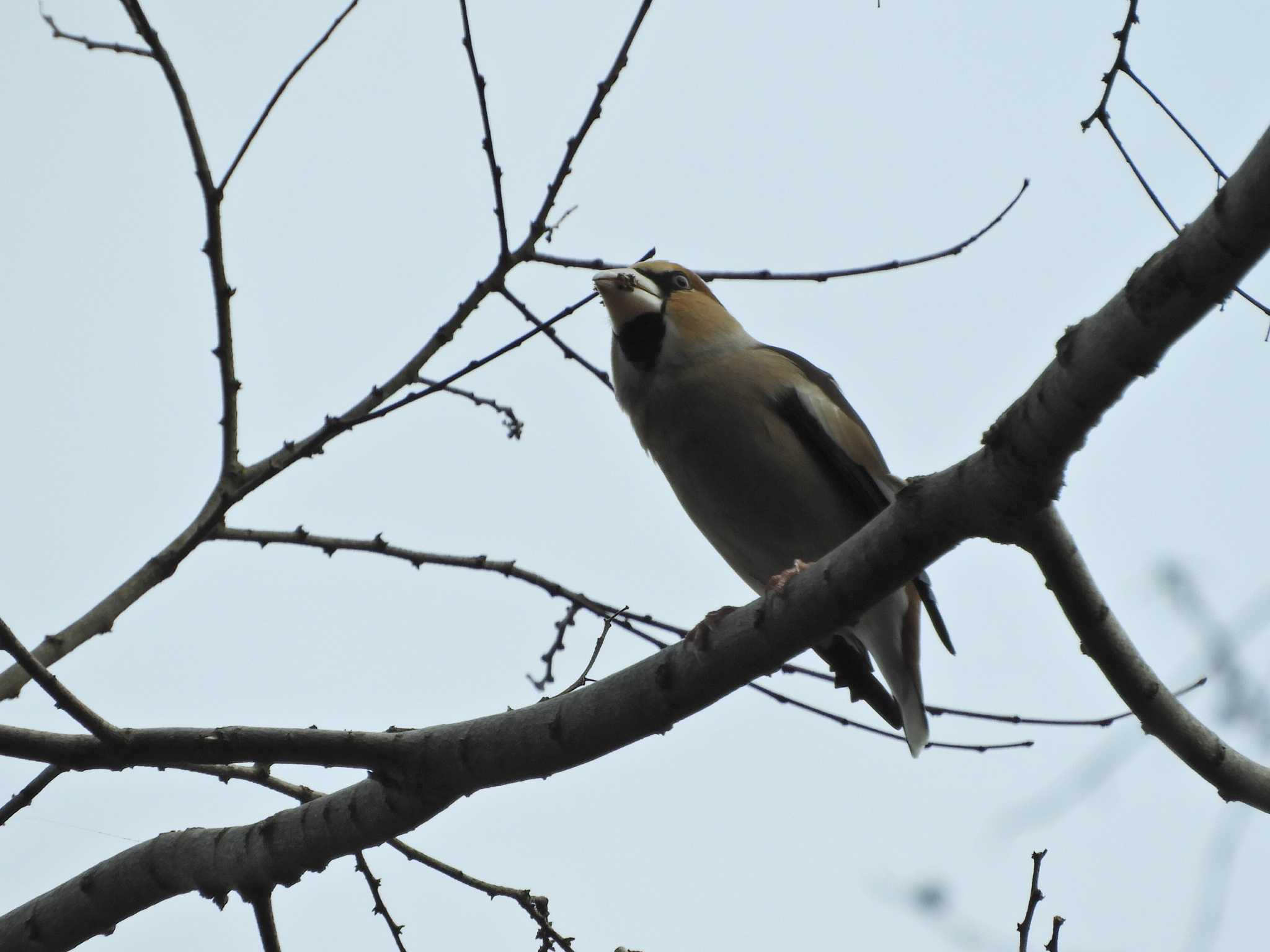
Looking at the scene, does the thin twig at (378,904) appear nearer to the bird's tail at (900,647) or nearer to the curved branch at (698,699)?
the curved branch at (698,699)

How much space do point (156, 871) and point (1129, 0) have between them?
3399 mm

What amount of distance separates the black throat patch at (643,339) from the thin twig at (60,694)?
2865 mm

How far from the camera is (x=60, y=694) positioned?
2.62 metres

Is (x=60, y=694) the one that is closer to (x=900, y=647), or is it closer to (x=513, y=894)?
(x=513, y=894)

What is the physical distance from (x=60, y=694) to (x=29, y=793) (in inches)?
30.6

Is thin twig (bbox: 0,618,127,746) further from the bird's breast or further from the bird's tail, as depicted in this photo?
the bird's tail

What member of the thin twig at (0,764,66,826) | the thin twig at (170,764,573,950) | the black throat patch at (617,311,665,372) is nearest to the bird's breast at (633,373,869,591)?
the black throat patch at (617,311,665,372)

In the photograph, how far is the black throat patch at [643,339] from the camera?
518 cm

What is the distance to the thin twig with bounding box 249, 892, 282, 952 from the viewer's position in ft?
10.2

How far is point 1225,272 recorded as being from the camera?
198 centimetres

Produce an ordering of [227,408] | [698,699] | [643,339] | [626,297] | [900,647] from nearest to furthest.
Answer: [698,699]
[227,408]
[900,647]
[643,339]
[626,297]

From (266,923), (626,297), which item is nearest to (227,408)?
(266,923)

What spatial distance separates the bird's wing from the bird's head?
497mm

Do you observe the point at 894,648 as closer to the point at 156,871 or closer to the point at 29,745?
the point at 156,871
